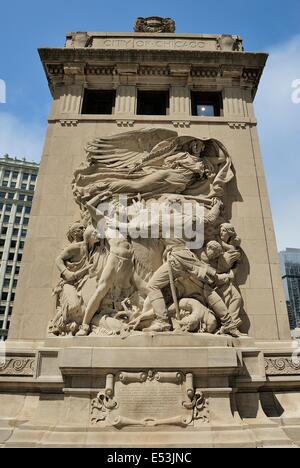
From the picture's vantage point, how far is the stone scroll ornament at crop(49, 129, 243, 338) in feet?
34.7

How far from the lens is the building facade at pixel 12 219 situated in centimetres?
7456

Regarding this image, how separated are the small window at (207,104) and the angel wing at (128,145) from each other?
3256 millimetres

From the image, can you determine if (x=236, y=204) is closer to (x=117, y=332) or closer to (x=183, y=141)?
(x=183, y=141)

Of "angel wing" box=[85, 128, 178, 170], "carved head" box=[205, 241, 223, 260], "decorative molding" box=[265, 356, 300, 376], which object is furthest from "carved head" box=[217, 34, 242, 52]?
"decorative molding" box=[265, 356, 300, 376]

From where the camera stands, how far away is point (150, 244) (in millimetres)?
11422

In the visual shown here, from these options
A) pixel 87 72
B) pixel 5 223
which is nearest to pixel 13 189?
pixel 5 223

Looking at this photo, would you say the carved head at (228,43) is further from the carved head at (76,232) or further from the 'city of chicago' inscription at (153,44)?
the carved head at (76,232)

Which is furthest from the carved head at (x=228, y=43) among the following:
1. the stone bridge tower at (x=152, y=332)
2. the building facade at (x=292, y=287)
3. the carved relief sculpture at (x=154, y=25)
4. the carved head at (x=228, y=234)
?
the building facade at (x=292, y=287)

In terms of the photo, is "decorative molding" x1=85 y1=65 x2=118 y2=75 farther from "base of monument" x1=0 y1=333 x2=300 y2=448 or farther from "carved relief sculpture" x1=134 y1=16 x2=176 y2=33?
"base of monument" x1=0 y1=333 x2=300 y2=448

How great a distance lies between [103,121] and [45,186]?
378cm

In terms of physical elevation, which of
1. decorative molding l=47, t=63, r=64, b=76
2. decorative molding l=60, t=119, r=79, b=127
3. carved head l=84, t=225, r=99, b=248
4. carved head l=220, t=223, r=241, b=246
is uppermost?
decorative molding l=47, t=63, r=64, b=76

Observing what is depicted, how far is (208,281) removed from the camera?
11.0 m

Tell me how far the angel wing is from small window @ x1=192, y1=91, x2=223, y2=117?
3256 mm

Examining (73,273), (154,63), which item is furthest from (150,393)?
(154,63)
